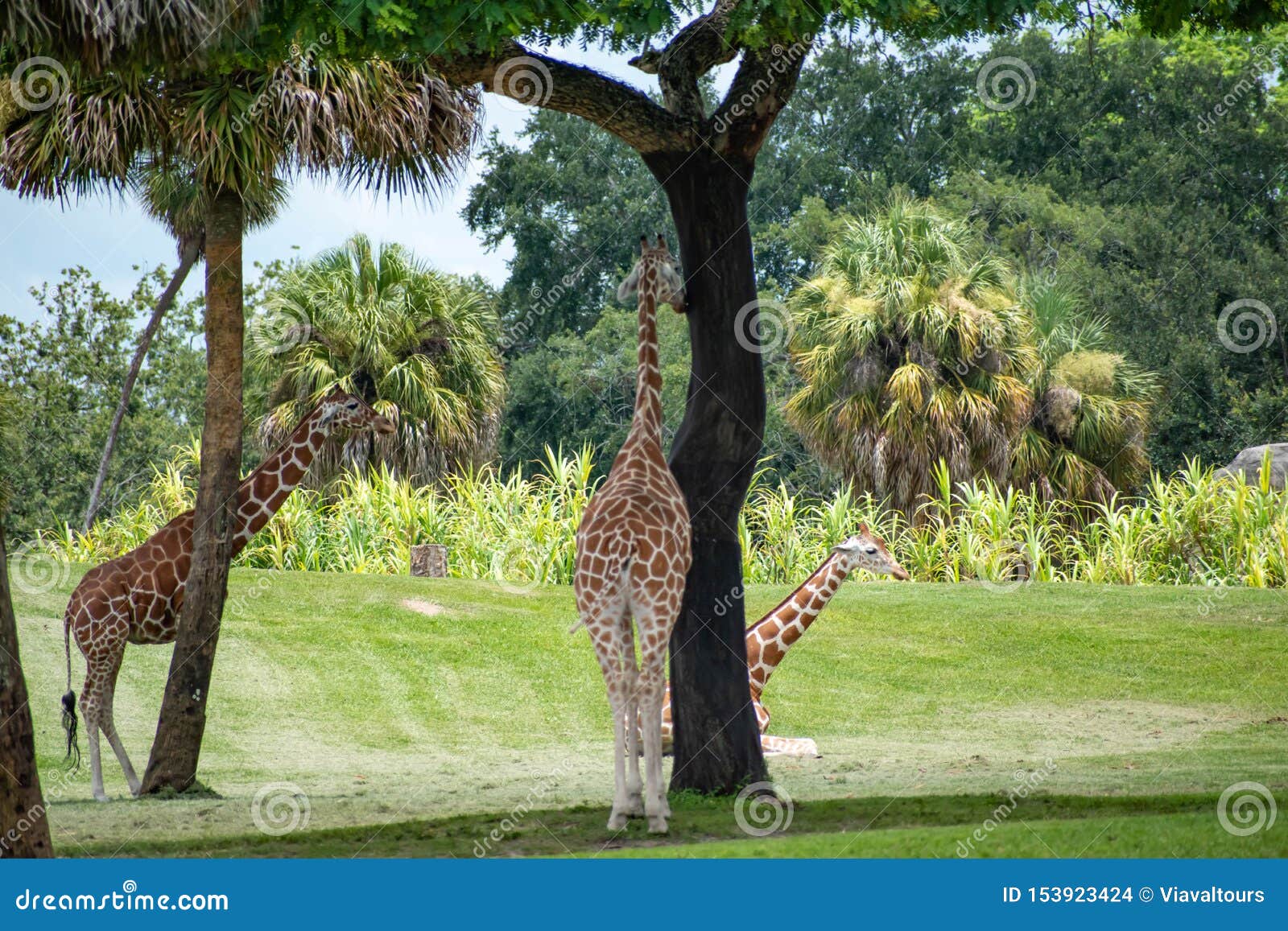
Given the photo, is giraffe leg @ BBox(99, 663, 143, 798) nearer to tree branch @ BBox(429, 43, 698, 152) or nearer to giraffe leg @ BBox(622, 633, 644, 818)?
giraffe leg @ BBox(622, 633, 644, 818)

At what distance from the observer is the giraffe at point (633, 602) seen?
7699 mm

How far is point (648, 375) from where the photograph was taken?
29.2ft

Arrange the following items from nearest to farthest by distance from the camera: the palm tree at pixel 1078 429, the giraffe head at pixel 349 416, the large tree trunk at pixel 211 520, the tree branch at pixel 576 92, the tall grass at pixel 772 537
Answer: the tree branch at pixel 576 92 < the large tree trunk at pixel 211 520 < the giraffe head at pixel 349 416 < the tall grass at pixel 772 537 < the palm tree at pixel 1078 429

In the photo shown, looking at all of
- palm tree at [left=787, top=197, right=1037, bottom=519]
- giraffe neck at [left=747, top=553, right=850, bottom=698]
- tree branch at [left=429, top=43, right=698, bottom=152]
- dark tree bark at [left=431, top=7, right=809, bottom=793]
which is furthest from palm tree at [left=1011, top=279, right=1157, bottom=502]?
tree branch at [left=429, top=43, right=698, bottom=152]

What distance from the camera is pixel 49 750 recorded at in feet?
39.5

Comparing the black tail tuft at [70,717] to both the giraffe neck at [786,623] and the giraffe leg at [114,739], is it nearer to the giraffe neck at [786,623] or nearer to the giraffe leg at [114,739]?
the giraffe leg at [114,739]

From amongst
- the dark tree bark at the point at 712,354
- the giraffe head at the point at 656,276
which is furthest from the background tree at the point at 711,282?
the giraffe head at the point at 656,276

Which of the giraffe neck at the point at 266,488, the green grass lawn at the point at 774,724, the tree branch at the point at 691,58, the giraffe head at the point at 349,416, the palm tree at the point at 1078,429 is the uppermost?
the tree branch at the point at 691,58

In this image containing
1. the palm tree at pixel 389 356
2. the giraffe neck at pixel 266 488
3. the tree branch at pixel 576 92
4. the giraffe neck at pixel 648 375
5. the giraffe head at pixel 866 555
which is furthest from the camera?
the palm tree at pixel 389 356

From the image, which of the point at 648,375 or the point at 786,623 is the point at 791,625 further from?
the point at 648,375

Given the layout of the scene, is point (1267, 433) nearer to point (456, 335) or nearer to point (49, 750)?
point (456, 335)

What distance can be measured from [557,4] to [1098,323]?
23711mm

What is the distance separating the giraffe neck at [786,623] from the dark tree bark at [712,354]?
6.28 ft

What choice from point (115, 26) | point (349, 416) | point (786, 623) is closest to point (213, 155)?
point (349, 416)
